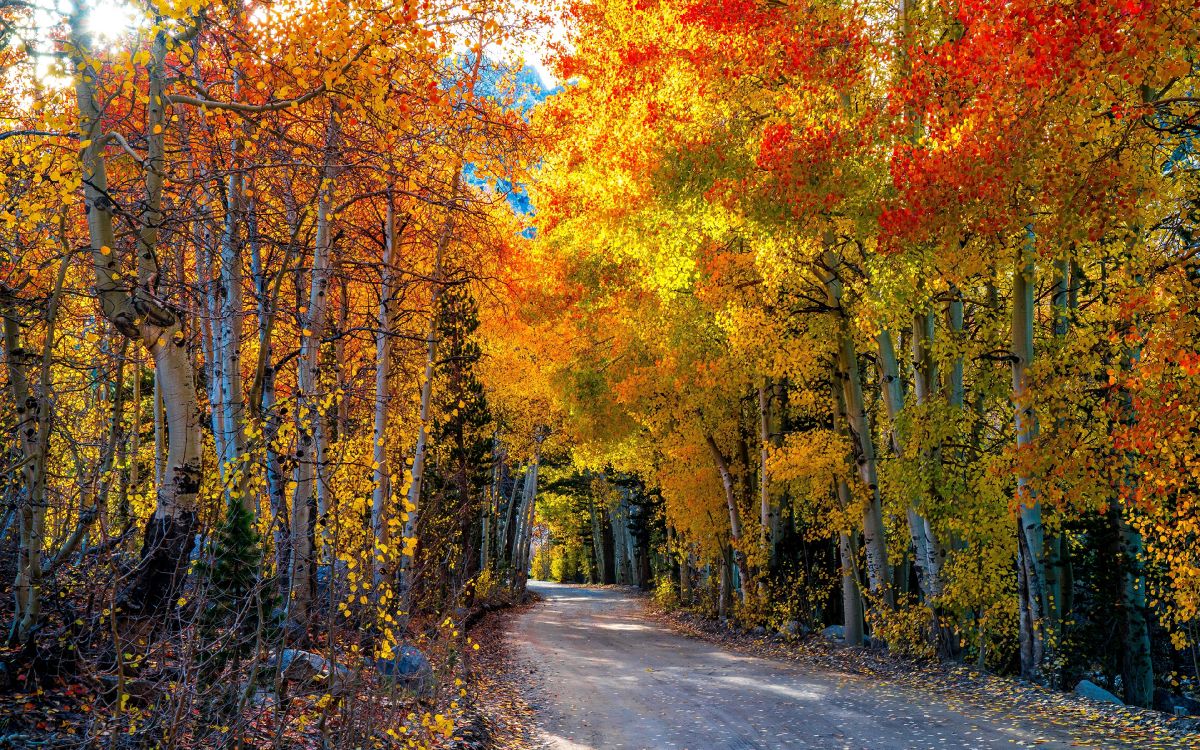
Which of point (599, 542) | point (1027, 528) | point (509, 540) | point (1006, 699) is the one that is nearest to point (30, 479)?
point (1006, 699)

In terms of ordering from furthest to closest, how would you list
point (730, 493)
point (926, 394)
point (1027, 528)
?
point (730, 493) → point (926, 394) → point (1027, 528)

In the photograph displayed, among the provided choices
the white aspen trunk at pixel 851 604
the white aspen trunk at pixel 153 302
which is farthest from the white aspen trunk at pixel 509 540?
the white aspen trunk at pixel 153 302

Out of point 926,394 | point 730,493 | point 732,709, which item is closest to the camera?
point 732,709

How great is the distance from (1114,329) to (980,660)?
5692 millimetres

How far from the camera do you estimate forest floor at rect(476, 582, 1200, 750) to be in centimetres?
828

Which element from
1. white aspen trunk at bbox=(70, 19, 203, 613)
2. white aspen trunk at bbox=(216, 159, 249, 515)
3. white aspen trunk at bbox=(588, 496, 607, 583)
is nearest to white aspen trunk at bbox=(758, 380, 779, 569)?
white aspen trunk at bbox=(216, 159, 249, 515)

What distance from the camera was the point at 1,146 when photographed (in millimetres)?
6602

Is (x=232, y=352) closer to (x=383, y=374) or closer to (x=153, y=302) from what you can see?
(x=153, y=302)

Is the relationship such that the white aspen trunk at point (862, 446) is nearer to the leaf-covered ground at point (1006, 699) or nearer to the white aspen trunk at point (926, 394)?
the white aspen trunk at point (926, 394)

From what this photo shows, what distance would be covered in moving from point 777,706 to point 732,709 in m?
0.53

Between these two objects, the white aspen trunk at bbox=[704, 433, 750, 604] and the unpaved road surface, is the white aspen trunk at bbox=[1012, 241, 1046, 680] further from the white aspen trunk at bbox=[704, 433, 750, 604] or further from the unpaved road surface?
the white aspen trunk at bbox=[704, 433, 750, 604]

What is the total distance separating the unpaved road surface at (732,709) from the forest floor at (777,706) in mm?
20

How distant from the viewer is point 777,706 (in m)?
10.1

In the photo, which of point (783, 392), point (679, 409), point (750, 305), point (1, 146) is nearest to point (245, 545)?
point (1, 146)
